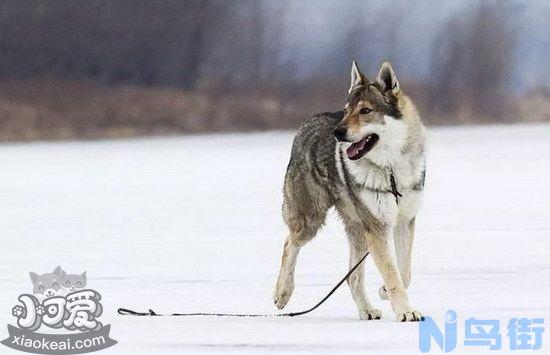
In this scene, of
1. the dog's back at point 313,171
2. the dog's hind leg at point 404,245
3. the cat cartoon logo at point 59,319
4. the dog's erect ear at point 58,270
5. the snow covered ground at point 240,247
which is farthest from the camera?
the dog's erect ear at point 58,270

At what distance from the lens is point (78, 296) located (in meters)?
7.62

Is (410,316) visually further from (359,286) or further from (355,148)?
(355,148)

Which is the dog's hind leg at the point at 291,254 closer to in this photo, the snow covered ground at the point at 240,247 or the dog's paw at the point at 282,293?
the dog's paw at the point at 282,293

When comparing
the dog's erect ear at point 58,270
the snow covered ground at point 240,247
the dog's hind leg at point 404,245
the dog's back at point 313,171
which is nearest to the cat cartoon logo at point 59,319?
the snow covered ground at point 240,247

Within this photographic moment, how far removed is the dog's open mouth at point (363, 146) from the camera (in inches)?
283

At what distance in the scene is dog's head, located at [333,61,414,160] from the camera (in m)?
7.16

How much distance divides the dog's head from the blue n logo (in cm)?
100

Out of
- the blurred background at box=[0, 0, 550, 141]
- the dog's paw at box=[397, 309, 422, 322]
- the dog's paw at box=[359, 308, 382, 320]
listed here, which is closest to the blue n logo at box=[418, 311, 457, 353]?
the dog's paw at box=[397, 309, 422, 322]

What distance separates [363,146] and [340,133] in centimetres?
19

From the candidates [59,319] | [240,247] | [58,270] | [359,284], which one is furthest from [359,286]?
[240,247]

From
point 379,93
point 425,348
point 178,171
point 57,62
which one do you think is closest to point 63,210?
point 178,171

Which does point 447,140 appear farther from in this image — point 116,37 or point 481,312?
point 481,312

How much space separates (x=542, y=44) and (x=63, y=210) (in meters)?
19.9

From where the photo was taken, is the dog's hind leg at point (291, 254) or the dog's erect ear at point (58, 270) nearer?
the dog's hind leg at point (291, 254)
